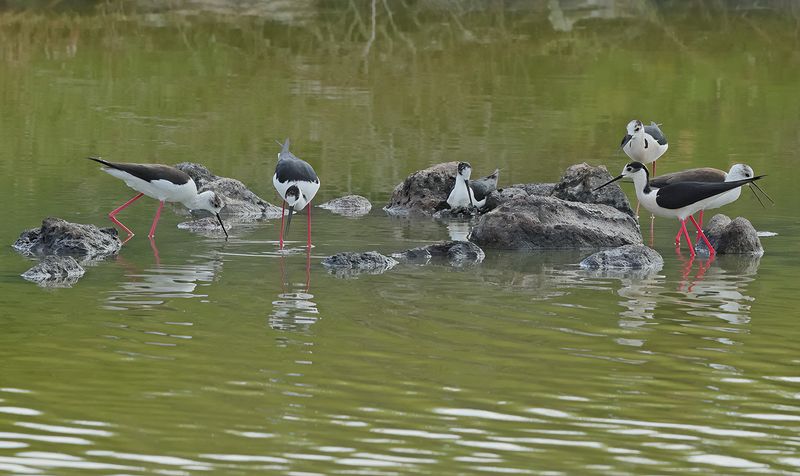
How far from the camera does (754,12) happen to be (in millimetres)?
51500

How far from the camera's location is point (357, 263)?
622 inches

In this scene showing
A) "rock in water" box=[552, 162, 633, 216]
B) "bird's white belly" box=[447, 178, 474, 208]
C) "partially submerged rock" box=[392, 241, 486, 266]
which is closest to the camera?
"partially submerged rock" box=[392, 241, 486, 266]

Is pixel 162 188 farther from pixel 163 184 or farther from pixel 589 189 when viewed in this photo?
pixel 589 189

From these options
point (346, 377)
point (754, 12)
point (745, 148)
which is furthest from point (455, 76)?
point (346, 377)

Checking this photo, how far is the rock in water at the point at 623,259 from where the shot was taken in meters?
16.1

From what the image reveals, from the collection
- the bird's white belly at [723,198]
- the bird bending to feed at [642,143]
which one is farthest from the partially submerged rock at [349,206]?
the bird's white belly at [723,198]

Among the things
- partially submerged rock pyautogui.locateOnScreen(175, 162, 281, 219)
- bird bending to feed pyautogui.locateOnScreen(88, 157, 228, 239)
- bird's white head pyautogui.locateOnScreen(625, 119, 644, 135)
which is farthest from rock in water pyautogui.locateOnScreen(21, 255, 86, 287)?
bird's white head pyautogui.locateOnScreen(625, 119, 644, 135)

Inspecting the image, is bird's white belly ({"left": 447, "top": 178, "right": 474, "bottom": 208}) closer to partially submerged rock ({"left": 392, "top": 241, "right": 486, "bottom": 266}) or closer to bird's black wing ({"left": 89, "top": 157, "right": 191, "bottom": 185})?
partially submerged rock ({"left": 392, "top": 241, "right": 486, "bottom": 266})

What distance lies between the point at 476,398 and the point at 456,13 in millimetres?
40478

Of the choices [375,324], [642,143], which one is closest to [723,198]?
[642,143]

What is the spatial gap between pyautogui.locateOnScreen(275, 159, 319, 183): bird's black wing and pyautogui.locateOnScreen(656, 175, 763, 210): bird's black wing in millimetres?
4163

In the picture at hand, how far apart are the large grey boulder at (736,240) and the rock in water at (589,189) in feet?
6.55

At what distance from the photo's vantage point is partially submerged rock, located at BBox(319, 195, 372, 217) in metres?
20.5

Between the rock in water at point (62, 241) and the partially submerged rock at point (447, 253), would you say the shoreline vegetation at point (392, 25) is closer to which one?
the partially submerged rock at point (447, 253)
